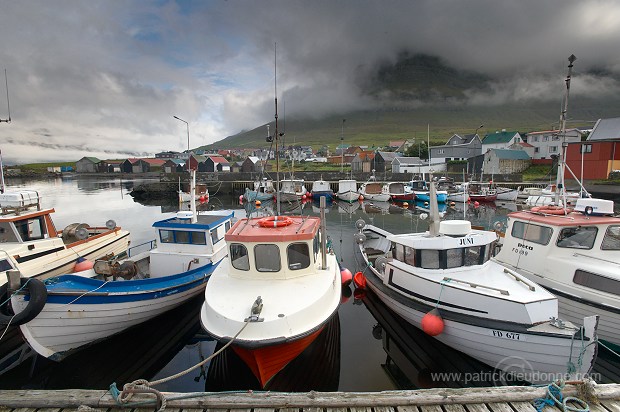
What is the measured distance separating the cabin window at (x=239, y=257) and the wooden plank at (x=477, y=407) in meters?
5.63

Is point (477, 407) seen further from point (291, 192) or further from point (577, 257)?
point (291, 192)

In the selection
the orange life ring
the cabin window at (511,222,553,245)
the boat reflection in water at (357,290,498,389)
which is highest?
the orange life ring

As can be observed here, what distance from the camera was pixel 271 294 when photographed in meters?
7.62

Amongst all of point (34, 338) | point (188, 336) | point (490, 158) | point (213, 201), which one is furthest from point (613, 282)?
point (490, 158)

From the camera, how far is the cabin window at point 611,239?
9219 mm

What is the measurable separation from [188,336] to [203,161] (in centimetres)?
9347

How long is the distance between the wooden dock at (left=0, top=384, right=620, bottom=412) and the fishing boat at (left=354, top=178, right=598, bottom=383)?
6.83 feet

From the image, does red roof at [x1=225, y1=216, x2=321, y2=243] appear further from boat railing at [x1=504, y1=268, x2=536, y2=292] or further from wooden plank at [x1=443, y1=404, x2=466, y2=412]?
boat railing at [x1=504, y1=268, x2=536, y2=292]

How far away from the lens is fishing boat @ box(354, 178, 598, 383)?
22.1ft

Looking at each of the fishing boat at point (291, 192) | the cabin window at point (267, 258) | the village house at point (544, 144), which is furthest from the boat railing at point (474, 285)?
the village house at point (544, 144)

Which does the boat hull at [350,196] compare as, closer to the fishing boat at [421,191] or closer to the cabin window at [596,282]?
the fishing boat at [421,191]

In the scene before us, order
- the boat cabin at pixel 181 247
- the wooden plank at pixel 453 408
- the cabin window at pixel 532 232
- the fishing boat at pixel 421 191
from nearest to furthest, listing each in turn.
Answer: the wooden plank at pixel 453 408 → the cabin window at pixel 532 232 → the boat cabin at pixel 181 247 → the fishing boat at pixel 421 191

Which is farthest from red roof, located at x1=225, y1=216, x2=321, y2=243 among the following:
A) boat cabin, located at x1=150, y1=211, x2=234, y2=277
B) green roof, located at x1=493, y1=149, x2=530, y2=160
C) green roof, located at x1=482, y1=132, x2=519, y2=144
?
green roof, located at x1=482, y1=132, x2=519, y2=144

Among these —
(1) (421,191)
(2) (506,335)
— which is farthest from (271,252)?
(1) (421,191)
